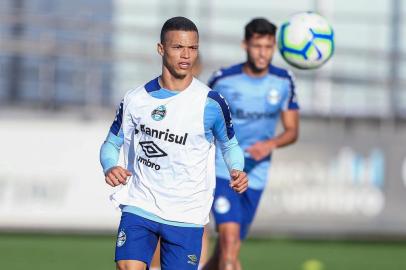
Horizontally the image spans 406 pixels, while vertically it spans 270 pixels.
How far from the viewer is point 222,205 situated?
1016 centimetres

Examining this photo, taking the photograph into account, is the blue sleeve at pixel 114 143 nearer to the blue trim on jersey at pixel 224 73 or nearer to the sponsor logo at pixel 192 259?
the sponsor logo at pixel 192 259

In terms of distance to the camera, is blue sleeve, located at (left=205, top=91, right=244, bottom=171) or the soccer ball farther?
the soccer ball

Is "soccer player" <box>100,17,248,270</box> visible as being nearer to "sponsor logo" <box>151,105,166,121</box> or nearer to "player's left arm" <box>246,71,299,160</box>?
"sponsor logo" <box>151,105,166,121</box>

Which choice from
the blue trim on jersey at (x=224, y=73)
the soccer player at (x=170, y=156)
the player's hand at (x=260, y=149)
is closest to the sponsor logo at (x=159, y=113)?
the soccer player at (x=170, y=156)

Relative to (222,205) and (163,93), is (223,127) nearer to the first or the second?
(163,93)

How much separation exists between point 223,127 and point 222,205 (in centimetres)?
259

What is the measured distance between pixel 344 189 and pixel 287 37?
6.83 metres

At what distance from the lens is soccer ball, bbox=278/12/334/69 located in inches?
393

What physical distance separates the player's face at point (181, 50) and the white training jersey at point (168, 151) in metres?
0.17

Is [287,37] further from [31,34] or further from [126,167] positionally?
[31,34]

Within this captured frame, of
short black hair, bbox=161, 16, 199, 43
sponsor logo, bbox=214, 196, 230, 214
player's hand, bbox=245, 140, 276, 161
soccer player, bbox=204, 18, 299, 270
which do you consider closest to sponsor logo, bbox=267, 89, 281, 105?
soccer player, bbox=204, 18, 299, 270

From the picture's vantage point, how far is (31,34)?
732 inches

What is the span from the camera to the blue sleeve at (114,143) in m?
7.65

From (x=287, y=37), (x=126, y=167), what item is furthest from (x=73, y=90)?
(x=126, y=167)
